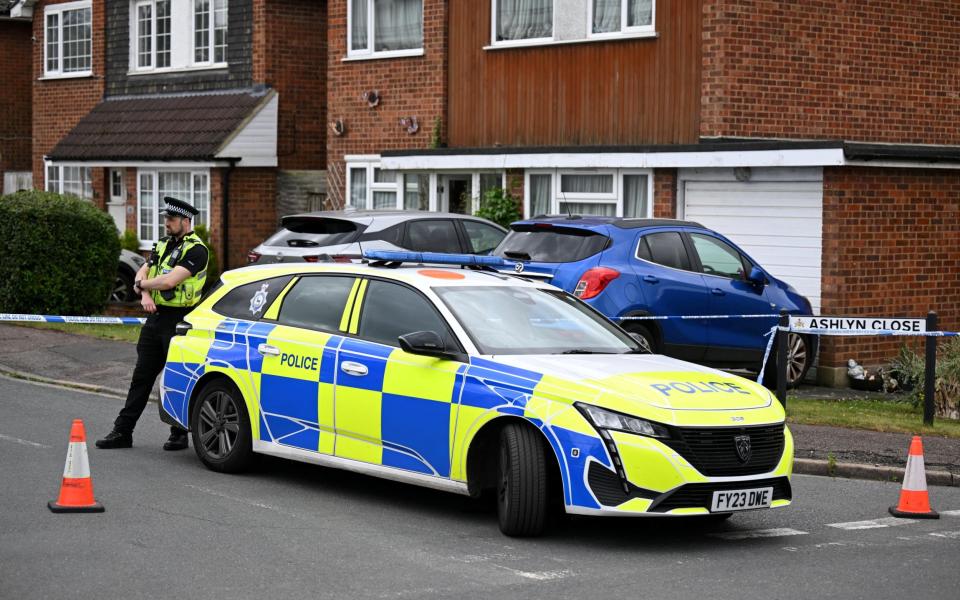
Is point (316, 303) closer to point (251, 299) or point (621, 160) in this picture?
point (251, 299)

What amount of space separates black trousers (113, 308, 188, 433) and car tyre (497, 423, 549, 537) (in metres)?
3.82

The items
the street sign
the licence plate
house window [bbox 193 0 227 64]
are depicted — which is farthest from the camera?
house window [bbox 193 0 227 64]

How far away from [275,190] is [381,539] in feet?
65.5

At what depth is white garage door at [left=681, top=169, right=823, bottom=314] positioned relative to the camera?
17156mm

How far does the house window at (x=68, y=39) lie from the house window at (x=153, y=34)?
1687 millimetres

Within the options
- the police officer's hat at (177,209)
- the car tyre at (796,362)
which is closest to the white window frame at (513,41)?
the car tyre at (796,362)

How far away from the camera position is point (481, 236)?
1809 centimetres

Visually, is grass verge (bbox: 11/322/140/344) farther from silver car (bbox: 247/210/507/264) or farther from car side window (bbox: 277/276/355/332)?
car side window (bbox: 277/276/355/332)

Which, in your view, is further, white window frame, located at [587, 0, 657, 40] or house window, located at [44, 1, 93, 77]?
house window, located at [44, 1, 93, 77]

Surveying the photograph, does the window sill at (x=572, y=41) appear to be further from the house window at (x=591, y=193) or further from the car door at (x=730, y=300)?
the car door at (x=730, y=300)

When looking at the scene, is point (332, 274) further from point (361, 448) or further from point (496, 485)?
point (496, 485)

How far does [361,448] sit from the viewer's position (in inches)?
360

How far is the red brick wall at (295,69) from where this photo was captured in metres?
27.0

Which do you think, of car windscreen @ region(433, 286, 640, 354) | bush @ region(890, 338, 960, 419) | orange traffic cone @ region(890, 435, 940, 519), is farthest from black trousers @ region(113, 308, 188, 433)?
bush @ region(890, 338, 960, 419)
